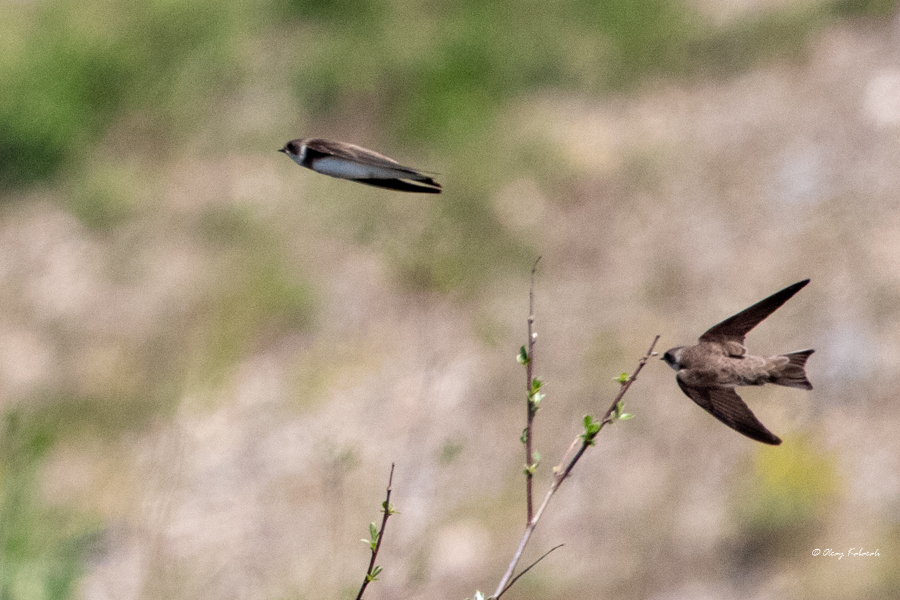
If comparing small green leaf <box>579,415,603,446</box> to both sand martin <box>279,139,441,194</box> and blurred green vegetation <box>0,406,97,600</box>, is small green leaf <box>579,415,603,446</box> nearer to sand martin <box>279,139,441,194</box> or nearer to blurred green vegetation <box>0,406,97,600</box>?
sand martin <box>279,139,441,194</box>

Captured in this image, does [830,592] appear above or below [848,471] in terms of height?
below

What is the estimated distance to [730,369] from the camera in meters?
1.47

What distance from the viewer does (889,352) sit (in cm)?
626

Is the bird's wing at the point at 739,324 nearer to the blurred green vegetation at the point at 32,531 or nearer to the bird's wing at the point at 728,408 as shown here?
the bird's wing at the point at 728,408

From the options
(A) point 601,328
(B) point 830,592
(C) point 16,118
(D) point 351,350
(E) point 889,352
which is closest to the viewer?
(B) point 830,592

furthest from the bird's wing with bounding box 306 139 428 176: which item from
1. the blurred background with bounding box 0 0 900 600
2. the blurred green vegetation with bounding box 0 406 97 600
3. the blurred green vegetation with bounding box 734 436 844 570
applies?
the blurred green vegetation with bounding box 734 436 844 570

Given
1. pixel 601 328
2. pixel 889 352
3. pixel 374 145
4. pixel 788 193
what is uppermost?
pixel 374 145

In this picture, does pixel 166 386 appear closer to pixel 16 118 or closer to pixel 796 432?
pixel 16 118

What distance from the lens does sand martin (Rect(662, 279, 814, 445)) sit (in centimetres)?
141

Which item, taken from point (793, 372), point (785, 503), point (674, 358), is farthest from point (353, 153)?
point (785, 503)

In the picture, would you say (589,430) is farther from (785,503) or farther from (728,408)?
(785,503)

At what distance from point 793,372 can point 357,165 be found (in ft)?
2.63

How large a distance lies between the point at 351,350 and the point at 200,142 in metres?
3.48

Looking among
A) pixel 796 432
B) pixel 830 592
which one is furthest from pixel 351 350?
pixel 830 592
